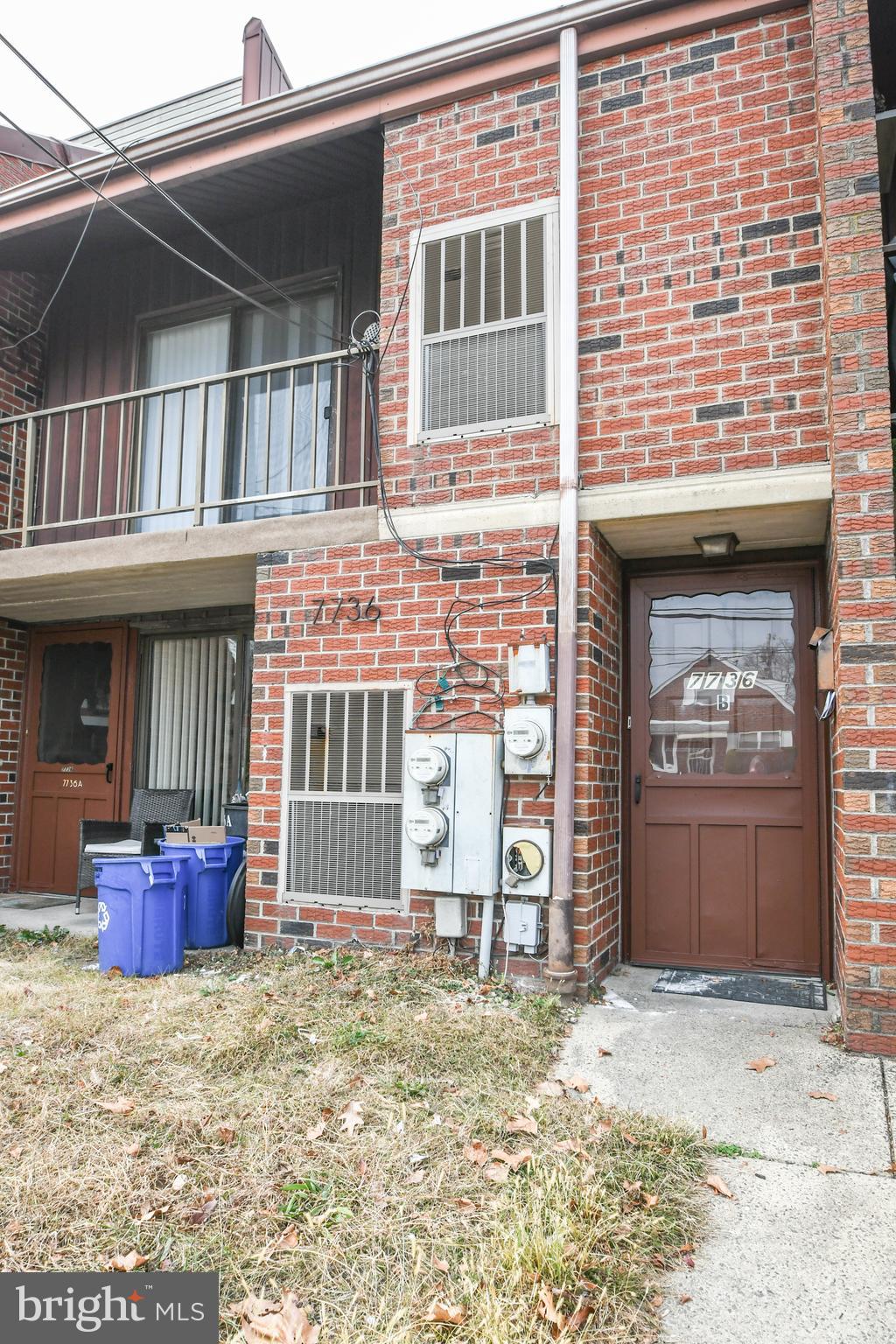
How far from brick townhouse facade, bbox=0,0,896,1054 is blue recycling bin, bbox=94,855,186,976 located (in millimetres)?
506

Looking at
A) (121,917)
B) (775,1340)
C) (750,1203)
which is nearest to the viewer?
(775,1340)

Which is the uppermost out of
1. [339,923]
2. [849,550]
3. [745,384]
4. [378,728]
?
[745,384]

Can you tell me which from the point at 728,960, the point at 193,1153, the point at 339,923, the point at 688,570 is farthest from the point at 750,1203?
the point at 688,570

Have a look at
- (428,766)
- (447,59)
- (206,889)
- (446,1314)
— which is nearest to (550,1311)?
(446,1314)

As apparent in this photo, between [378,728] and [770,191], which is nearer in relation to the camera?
[770,191]

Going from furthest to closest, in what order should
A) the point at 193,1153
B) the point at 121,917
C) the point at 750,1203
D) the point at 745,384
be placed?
the point at 121,917 < the point at 745,384 < the point at 193,1153 < the point at 750,1203

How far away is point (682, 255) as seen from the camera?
4.67m

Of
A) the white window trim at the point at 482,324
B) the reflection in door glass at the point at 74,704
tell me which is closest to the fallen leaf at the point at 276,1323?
the white window trim at the point at 482,324

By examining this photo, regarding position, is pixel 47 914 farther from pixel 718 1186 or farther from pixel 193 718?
pixel 718 1186

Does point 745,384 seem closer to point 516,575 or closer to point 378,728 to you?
point 516,575

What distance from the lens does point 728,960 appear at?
4957mm

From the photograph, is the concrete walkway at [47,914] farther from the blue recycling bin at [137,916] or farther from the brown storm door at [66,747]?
the blue recycling bin at [137,916]

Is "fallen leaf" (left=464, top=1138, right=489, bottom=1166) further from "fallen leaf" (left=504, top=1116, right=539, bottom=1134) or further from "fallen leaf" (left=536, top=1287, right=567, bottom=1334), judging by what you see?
"fallen leaf" (left=536, top=1287, right=567, bottom=1334)

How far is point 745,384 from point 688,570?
45.2 inches
